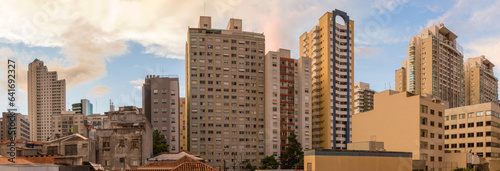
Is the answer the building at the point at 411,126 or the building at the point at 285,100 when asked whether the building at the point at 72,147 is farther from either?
the building at the point at 285,100

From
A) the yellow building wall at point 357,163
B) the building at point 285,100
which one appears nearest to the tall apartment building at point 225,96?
the building at point 285,100

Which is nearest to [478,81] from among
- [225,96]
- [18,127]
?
[225,96]

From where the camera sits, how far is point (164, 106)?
357 ft

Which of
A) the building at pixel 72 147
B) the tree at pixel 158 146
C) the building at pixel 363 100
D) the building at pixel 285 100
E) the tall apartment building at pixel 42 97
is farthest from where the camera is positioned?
the tall apartment building at pixel 42 97

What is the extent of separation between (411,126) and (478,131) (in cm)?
2662

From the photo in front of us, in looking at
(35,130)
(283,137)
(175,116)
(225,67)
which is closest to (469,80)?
(283,137)

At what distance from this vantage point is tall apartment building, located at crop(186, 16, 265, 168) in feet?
344

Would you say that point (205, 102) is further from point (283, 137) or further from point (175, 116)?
point (283, 137)

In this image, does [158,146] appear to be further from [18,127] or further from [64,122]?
[18,127]

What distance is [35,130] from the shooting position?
190375 millimetres

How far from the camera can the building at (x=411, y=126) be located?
5744 centimetres

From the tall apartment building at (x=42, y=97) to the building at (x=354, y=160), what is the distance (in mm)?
184888

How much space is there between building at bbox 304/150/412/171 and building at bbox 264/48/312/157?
62405mm

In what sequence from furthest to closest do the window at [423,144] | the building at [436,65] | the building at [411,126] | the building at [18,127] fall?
the building at [18,127] → the building at [436,65] → the window at [423,144] → the building at [411,126]
